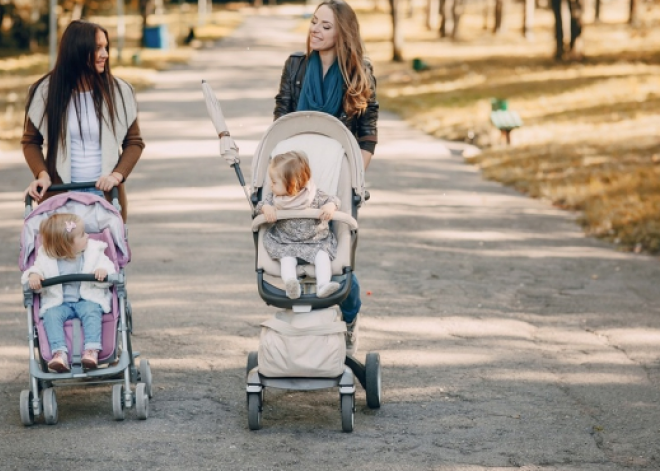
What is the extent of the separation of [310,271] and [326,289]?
0.18 m

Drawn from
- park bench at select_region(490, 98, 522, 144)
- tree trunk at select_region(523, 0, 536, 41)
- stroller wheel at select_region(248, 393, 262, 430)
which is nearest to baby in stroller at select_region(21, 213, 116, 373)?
stroller wheel at select_region(248, 393, 262, 430)

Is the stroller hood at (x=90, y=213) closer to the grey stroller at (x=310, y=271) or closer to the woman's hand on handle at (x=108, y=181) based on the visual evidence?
the woman's hand on handle at (x=108, y=181)

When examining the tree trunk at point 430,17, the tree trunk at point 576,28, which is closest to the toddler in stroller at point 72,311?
the tree trunk at point 576,28

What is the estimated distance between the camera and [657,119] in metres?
19.5

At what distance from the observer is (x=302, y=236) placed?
5574 mm

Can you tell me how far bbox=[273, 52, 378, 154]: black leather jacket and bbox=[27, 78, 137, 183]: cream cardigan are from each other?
33.9 inches

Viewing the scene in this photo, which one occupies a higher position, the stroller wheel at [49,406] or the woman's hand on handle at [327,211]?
the woman's hand on handle at [327,211]

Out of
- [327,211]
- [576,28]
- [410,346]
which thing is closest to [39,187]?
[327,211]

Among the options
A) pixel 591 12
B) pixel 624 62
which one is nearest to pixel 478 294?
pixel 624 62

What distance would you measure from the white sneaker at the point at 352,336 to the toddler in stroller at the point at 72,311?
1244mm

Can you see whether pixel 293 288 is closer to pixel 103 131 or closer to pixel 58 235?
pixel 58 235

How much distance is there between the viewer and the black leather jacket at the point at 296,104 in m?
6.13

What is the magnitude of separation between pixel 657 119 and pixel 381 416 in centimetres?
1505

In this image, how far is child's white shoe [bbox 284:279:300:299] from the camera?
5.41 meters
